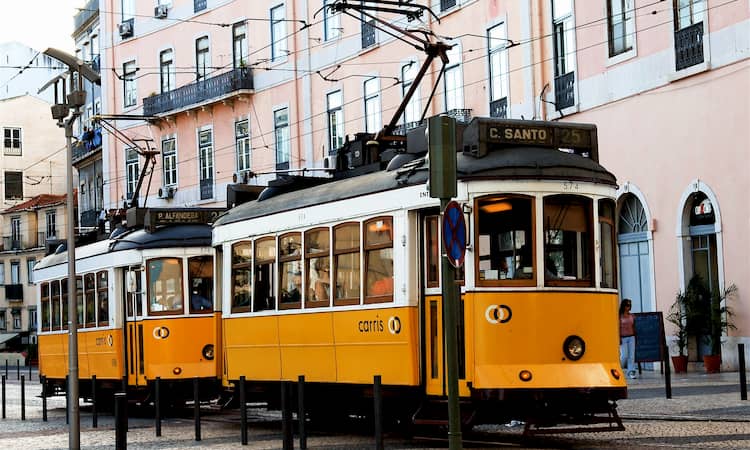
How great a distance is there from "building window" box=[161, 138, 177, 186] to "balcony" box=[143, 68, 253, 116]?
45.9 inches

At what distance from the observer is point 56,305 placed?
93.7 feet

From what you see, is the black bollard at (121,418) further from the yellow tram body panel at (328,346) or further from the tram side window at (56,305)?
the tram side window at (56,305)

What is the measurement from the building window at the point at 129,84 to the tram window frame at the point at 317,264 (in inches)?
1443

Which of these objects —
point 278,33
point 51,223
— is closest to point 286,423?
point 278,33

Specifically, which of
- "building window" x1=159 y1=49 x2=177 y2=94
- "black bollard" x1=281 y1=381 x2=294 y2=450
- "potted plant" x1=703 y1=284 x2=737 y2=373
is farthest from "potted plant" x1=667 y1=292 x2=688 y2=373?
"building window" x1=159 y1=49 x2=177 y2=94

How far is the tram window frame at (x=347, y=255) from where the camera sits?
16734 mm

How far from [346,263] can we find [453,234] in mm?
6240

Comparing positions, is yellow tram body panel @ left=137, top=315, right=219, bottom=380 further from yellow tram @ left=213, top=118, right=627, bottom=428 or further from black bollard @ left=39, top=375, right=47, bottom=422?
yellow tram @ left=213, top=118, right=627, bottom=428

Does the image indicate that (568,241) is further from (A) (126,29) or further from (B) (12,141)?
(B) (12,141)

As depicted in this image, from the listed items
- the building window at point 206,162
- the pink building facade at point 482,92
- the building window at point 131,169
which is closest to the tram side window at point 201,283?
the pink building facade at point 482,92

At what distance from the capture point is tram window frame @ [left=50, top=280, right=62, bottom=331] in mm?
28345

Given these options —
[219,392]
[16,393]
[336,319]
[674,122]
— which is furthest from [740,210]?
[16,393]

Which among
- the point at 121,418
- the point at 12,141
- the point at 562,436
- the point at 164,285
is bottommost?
the point at 562,436

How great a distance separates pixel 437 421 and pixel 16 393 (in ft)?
76.9
